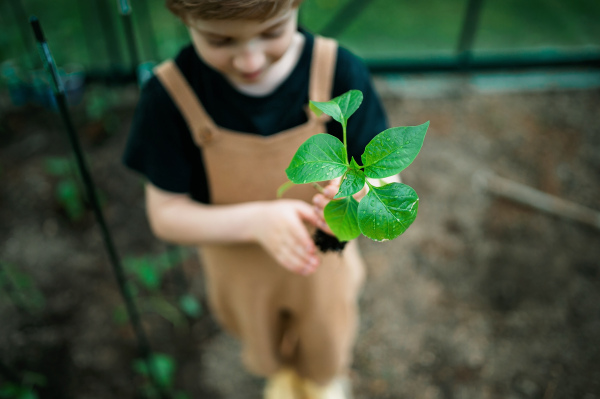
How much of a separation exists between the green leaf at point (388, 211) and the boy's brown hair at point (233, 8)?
30 cm

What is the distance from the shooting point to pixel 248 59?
0.70 m

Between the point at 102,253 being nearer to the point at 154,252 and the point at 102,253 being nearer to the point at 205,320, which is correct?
the point at 154,252

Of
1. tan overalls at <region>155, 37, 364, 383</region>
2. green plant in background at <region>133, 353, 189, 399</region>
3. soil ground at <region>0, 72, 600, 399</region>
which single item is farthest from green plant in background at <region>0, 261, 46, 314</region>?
tan overalls at <region>155, 37, 364, 383</region>

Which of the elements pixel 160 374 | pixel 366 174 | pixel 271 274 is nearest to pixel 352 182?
pixel 366 174

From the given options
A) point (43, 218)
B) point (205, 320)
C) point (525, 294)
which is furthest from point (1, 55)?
point (525, 294)

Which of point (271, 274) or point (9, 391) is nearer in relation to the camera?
point (271, 274)

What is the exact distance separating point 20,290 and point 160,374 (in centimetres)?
58

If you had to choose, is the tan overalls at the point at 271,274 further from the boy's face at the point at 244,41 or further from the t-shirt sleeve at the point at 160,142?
the boy's face at the point at 244,41

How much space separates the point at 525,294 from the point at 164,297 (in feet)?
3.89

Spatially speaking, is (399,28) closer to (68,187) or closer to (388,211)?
(68,187)

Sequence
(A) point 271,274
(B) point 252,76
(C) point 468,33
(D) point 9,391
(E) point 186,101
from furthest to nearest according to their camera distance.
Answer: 1. (C) point 468,33
2. (D) point 9,391
3. (A) point 271,274
4. (E) point 186,101
5. (B) point 252,76

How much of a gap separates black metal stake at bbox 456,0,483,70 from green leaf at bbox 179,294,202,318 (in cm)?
164

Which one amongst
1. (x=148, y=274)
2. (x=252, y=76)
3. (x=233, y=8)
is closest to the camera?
(x=233, y=8)

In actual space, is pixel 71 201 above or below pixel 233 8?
below
